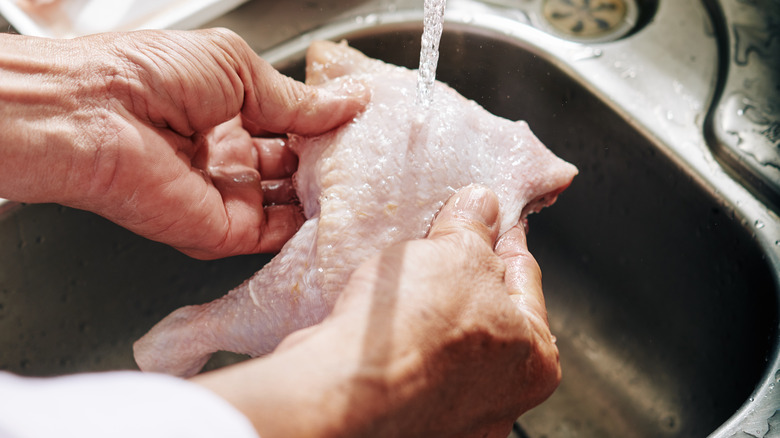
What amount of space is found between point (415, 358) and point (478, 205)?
11.8 inches

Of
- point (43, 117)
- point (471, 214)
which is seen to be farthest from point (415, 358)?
point (43, 117)

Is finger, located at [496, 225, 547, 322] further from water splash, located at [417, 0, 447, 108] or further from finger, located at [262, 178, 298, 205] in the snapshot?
finger, located at [262, 178, 298, 205]

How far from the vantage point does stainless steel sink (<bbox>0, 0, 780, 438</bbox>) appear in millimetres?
989

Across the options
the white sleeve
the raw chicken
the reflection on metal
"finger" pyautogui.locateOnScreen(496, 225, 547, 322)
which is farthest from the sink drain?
the white sleeve

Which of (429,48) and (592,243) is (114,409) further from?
(592,243)

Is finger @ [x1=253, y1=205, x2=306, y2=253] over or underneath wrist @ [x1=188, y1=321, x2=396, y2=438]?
underneath

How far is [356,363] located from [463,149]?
0.44 m

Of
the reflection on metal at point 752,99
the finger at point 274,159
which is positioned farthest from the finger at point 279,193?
the reflection on metal at point 752,99

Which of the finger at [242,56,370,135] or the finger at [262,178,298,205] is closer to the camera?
the finger at [242,56,370,135]

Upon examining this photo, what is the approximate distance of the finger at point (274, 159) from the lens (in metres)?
1.06

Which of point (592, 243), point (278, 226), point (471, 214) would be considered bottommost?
point (592, 243)

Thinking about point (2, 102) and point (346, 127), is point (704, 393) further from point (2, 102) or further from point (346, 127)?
point (2, 102)

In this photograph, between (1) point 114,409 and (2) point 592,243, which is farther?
(2) point 592,243

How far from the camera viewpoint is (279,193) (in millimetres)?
1037
